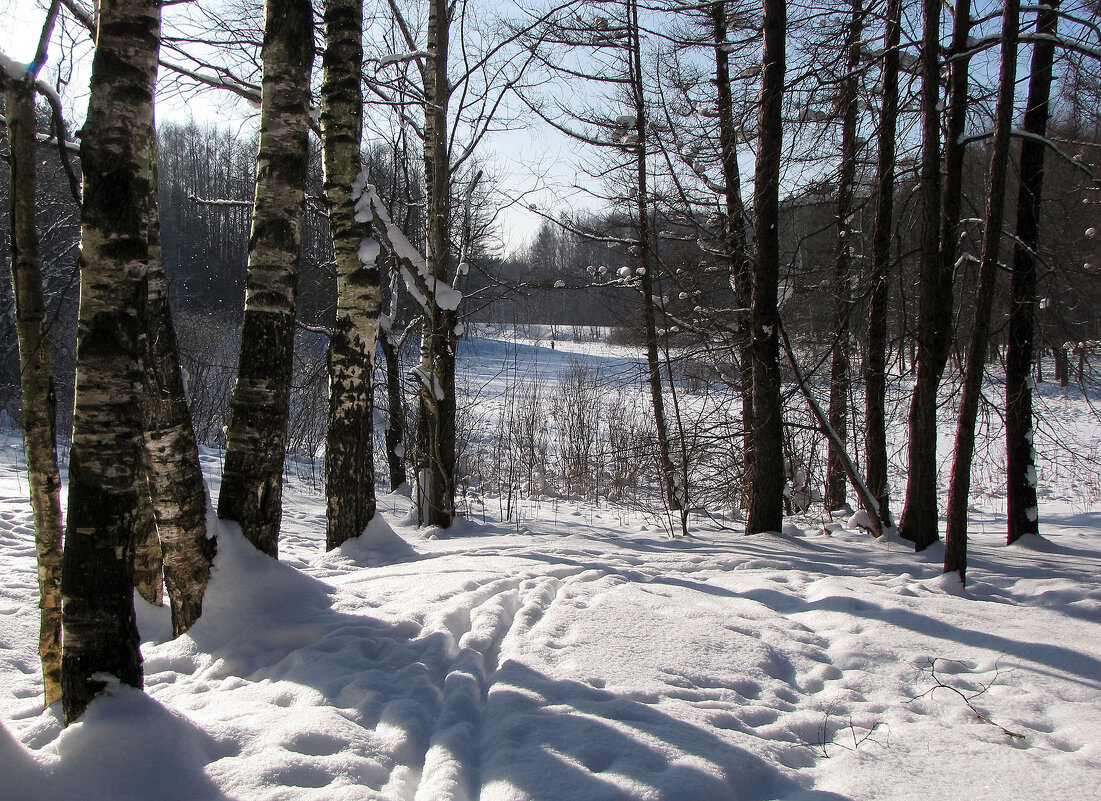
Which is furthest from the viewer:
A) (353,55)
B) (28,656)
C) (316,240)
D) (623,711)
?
(316,240)

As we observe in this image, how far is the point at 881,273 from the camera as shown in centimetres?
633

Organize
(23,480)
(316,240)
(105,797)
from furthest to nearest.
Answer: (316,240), (23,480), (105,797)

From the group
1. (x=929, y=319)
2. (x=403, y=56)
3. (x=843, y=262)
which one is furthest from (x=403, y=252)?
(x=843, y=262)

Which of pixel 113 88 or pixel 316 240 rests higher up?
pixel 316 240

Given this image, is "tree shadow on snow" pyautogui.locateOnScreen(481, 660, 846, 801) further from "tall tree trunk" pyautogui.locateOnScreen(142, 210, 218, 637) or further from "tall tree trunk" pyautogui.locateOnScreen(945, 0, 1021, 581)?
"tall tree trunk" pyautogui.locateOnScreen(945, 0, 1021, 581)

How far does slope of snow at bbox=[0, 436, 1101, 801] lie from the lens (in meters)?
1.83

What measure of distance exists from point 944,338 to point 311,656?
16.8 feet

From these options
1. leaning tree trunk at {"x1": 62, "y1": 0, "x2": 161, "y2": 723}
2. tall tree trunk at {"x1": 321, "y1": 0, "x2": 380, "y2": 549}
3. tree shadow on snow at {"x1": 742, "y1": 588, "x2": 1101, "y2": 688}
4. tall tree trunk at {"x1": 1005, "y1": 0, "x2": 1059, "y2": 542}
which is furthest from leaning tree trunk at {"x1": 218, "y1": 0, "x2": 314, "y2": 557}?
tall tree trunk at {"x1": 1005, "y1": 0, "x2": 1059, "y2": 542}

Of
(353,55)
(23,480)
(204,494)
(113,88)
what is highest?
(353,55)

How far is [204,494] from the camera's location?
9.90 ft

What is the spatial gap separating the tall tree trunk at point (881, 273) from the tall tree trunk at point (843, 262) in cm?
24

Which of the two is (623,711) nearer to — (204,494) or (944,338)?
(204,494)

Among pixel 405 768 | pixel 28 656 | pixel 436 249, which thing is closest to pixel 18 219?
pixel 28 656

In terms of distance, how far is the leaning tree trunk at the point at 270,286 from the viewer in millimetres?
3311
